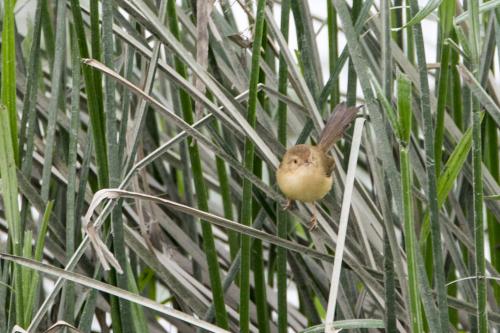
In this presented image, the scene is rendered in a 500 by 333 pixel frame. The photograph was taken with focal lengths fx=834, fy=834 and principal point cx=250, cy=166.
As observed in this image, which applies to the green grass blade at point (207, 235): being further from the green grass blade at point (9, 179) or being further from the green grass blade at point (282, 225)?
the green grass blade at point (9, 179)

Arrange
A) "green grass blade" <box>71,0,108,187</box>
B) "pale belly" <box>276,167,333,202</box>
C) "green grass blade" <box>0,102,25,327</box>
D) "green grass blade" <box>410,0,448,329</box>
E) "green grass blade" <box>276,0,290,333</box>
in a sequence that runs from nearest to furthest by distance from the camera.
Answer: "green grass blade" <box>410,0,448,329</box> → "green grass blade" <box>0,102,25,327</box> → "green grass blade" <box>71,0,108,187</box> → "green grass blade" <box>276,0,290,333</box> → "pale belly" <box>276,167,333,202</box>

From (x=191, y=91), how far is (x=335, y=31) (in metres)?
0.46

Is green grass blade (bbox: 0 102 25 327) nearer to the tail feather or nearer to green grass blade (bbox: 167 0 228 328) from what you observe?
green grass blade (bbox: 167 0 228 328)

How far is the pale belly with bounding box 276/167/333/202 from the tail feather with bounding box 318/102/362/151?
85mm

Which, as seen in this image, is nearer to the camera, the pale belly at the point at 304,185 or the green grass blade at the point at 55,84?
the green grass blade at the point at 55,84

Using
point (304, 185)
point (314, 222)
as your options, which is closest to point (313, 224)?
point (314, 222)

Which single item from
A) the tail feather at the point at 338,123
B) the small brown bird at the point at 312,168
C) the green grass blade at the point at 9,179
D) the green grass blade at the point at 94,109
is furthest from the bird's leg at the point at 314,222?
the green grass blade at the point at 9,179

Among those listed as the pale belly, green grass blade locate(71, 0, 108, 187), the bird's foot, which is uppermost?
green grass blade locate(71, 0, 108, 187)

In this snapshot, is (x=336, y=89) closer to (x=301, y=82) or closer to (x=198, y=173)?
(x=301, y=82)

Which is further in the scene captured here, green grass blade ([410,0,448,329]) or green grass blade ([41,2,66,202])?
green grass blade ([41,2,66,202])

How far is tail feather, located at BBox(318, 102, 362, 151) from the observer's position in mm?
1462

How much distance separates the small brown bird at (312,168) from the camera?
4.92 feet

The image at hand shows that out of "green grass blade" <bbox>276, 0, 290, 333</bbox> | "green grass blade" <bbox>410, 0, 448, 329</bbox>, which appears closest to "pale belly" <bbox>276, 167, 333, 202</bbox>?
"green grass blade" <bbox>276, 0, 290, 333</bbox>

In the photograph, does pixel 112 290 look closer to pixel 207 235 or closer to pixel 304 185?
pixel 207 235
